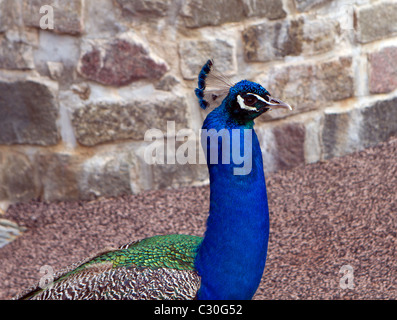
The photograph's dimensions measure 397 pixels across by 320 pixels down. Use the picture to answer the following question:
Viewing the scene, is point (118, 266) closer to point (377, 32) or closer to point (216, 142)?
point (216, 142)

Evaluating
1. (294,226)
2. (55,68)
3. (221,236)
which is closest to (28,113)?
(55,68)

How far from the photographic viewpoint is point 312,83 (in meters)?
2.76

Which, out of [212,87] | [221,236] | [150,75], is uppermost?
[150,75]

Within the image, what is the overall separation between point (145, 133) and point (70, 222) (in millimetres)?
516

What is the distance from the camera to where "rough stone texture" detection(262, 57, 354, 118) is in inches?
107

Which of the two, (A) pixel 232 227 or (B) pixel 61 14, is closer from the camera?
(A) pixel 232 227

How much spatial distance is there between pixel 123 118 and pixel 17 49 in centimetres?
55

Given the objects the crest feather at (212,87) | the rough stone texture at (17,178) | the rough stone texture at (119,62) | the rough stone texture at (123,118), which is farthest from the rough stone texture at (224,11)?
the crest feather at (212,87)

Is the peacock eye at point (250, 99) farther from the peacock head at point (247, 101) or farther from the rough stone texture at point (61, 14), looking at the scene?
the rough stone texture at point (61, 14)

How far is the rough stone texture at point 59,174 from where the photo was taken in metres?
2.67

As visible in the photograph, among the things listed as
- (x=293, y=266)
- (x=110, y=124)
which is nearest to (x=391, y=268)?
(x=293, y=266)

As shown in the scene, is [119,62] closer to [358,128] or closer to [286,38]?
[286,38]

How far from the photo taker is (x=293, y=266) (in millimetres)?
2207

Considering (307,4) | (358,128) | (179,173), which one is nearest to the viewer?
(307,4)
